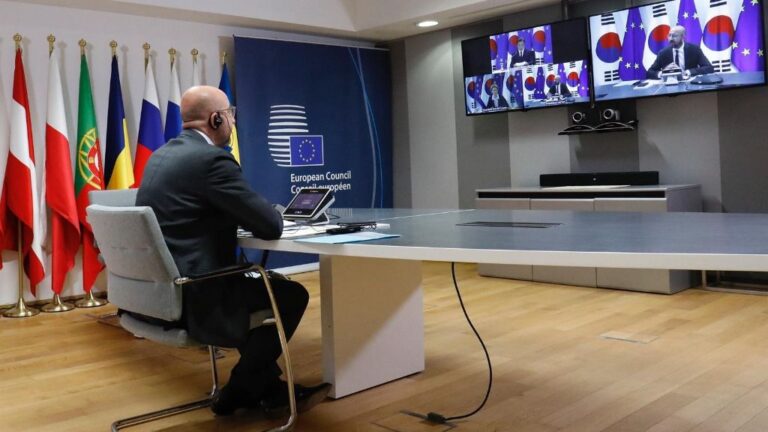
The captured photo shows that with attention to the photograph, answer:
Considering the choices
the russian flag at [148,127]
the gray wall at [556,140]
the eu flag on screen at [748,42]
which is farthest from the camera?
the russian flag at [148,127]

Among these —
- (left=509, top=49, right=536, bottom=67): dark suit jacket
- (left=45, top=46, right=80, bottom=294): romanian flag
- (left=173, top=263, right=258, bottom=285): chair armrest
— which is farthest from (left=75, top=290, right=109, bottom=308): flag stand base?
(left=509, top=49, right=536, bottom=67): dark suit jacket

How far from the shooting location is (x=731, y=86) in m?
4.81

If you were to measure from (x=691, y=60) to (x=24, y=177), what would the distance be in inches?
184

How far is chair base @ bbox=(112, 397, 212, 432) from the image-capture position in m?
2.65

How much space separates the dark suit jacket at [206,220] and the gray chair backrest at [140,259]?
0.07 metres

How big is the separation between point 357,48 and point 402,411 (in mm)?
5012

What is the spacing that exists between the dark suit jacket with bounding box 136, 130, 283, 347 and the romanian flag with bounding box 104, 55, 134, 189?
123 inches

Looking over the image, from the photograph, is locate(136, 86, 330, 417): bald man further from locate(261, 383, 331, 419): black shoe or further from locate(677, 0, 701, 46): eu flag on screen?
locate(677, 0, 701, 46): eu flag on screen

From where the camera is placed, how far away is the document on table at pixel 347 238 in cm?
222

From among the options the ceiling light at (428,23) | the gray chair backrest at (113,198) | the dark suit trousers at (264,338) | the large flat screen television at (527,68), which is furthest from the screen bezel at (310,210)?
the ceiling light at (428,23)

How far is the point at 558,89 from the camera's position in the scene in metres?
5.75

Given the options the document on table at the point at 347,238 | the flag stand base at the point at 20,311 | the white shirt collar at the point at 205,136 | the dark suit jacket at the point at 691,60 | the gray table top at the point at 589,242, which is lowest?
the flag stand base at the point at 20,311

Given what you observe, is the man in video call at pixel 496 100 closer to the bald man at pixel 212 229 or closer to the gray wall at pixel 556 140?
the gray wall at pixel 556 140

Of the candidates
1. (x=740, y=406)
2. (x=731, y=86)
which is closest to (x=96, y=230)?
(x=740, y=406)
